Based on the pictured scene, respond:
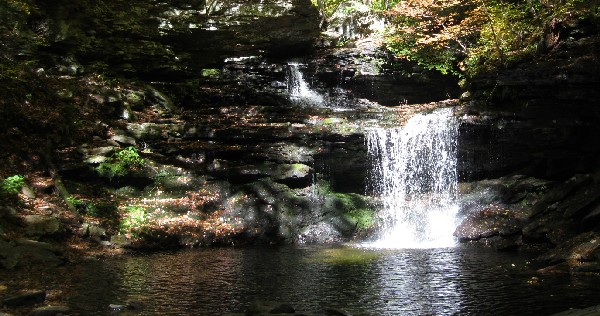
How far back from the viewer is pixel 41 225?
30.9ft

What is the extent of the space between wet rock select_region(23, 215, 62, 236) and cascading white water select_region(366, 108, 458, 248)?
346 inches

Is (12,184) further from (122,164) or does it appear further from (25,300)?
(25,300)

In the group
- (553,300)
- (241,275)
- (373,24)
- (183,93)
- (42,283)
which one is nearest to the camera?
(553,300)

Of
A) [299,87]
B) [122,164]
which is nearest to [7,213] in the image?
[122,164]

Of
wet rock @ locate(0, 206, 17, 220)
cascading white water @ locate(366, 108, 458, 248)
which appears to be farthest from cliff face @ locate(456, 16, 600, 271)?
wet rock @ locate(0, 206, 17, 220)

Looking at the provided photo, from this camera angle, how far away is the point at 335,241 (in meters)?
12.6

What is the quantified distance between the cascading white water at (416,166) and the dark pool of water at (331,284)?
395cm

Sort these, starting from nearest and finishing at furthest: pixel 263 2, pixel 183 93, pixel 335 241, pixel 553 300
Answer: pixel 553 300 < pixel 335 241 < pixel 263 2 < pixel 183 93

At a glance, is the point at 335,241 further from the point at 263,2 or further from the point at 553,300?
the point at 263,2

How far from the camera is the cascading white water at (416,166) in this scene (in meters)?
13.7

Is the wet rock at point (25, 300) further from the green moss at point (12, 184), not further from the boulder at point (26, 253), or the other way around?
the green moss at point (12, 184)

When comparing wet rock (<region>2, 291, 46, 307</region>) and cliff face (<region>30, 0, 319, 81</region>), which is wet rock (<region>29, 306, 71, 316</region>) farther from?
cliff face (<region>30, 0, 319, 81</region>)

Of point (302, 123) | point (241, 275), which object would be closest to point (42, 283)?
point (241, 275)

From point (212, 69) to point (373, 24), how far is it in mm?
8220
